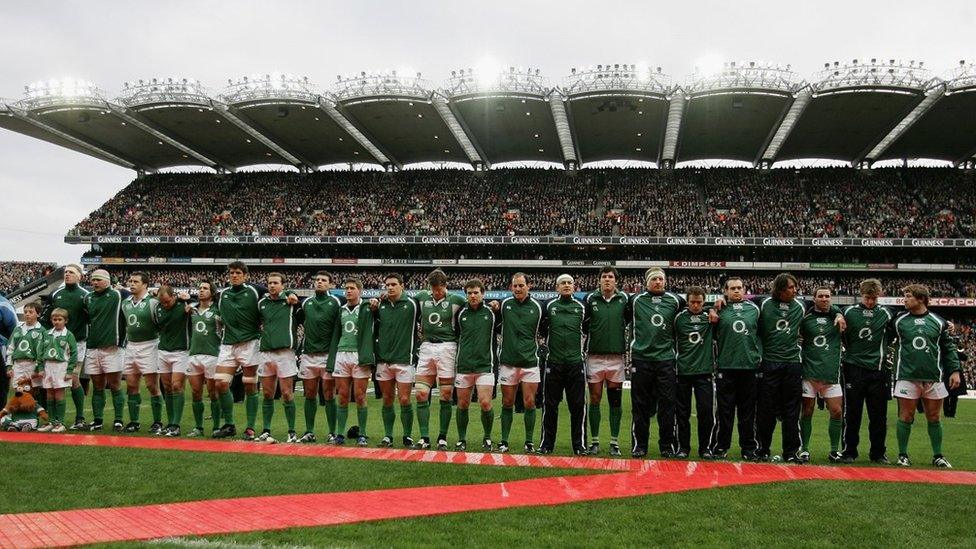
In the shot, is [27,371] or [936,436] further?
[27,371]

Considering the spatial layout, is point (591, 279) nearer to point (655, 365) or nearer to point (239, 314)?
point (655, 365)

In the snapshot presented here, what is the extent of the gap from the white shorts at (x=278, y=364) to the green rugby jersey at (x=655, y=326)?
4327 mm

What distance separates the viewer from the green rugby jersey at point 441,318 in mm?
8086

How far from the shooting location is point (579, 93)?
112 feet

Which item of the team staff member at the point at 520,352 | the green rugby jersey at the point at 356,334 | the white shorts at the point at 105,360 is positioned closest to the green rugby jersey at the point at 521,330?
the team staff member at the point at 520,352

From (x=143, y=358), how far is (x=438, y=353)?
4292 mm

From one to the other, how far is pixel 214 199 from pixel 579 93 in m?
28.4

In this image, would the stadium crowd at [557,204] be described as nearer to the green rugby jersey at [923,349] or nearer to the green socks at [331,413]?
the green rugby jersey at [923,349]

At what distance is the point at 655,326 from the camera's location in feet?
25.6

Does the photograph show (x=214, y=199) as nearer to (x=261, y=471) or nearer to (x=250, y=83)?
(x=250, y=83)

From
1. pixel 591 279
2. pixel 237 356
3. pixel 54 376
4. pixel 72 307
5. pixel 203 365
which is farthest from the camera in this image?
pixel 591 279

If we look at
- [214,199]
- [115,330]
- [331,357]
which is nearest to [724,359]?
[331,357]

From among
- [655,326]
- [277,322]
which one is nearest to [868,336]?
[655,326]

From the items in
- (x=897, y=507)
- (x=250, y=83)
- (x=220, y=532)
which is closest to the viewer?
(x=220, y=532)
